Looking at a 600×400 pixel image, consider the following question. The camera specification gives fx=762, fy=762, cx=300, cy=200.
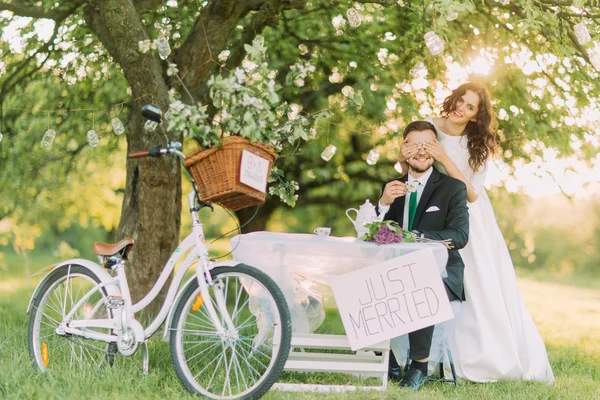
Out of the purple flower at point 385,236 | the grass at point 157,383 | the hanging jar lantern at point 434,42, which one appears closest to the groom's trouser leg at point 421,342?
the grass at point 157,383

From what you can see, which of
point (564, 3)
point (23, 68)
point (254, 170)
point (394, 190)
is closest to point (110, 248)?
point (254, 170)

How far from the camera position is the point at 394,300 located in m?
4.09

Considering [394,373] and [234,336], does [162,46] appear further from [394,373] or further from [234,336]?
[394,373]

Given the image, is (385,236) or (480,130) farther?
(480,130)

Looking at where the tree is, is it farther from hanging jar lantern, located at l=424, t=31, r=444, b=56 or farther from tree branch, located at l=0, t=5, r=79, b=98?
hanging jar lantern, located at l=424, t=31, r=444, b=56

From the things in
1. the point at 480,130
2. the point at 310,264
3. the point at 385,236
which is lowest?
the point at 310,264

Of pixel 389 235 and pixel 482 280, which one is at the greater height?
pixel 389 235

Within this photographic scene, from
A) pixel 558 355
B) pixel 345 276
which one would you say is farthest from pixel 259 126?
pixel 558 355

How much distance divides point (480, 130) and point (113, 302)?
255 centimetres

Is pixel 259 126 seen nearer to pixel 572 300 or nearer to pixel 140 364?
pixel 140 364

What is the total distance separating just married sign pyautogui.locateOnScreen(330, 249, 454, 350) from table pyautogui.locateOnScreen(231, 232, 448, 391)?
0.11 m

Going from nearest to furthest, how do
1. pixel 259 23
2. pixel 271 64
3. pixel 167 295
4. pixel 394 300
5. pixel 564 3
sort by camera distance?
pixel 167 295
pixel 394 300
pixel 564 3
pixel 259 23
pixel 271 64

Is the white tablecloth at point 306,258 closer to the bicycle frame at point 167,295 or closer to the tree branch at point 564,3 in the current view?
the bicycle frame at point 167,295

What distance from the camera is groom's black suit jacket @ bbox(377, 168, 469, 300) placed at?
14.6 ft
